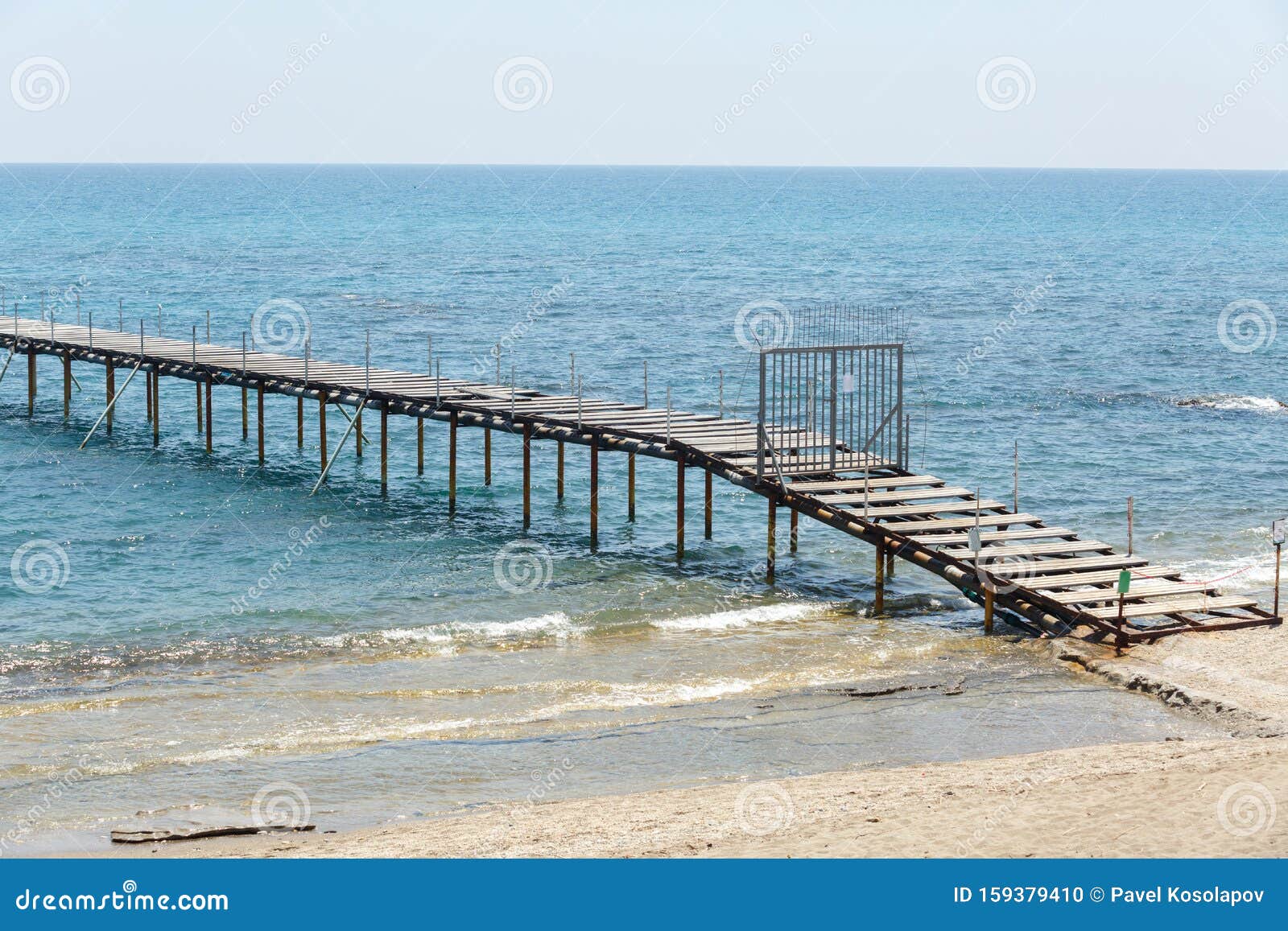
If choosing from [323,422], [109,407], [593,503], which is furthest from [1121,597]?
[109,407]

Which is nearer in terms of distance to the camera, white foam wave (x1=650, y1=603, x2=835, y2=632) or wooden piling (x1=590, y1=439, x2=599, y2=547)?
white foam wave (x1=650, y1=603, x2=835, y2=632)

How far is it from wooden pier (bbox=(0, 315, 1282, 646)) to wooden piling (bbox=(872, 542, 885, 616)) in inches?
1.7

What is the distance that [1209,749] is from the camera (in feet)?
66.9

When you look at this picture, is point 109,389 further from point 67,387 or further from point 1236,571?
point 1236,571

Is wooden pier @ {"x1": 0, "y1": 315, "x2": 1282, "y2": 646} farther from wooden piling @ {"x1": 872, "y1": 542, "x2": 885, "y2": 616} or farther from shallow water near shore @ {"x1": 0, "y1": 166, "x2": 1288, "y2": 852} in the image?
shallow water near shore @ {"x1": 0, "y1": 166, "x2": 1288, "y2": 852}

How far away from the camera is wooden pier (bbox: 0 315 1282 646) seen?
26719 mm

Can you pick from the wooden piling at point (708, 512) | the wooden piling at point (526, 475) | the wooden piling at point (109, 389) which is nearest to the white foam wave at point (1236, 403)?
the wooden piling at point (708, 512)

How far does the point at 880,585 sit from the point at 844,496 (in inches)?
80.7

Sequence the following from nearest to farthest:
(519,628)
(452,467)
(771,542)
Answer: (519,628) → (771,542) → (452,467)

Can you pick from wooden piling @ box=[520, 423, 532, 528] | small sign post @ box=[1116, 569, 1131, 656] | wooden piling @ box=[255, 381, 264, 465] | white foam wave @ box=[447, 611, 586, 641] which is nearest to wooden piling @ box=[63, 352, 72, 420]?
wooden piling @ box=[255, 381, 264, 465]

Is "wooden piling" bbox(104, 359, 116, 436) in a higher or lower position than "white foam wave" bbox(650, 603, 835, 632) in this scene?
higher

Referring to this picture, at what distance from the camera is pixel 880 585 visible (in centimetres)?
2939

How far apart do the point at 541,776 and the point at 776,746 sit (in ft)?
11.4

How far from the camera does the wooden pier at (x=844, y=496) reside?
87.7ft
